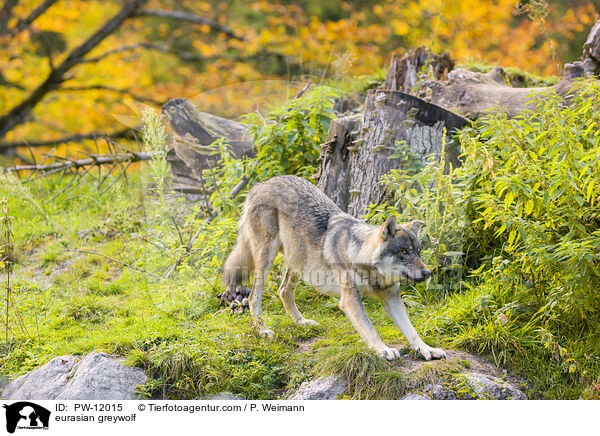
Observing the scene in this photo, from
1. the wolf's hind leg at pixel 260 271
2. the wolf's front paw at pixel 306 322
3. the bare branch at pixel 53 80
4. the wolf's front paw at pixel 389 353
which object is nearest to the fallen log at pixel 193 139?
the wolf's hind leg at pixel 260 271

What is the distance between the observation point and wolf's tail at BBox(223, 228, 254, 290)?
5223mm

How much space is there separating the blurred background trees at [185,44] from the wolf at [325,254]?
29.4 ft

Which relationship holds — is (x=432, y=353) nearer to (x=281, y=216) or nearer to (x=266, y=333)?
(x=266, y=333)

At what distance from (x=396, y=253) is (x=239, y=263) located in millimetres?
1730

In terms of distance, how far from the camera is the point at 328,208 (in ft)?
16.1

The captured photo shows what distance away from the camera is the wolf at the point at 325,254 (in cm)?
414

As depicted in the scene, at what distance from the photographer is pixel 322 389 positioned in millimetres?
3986

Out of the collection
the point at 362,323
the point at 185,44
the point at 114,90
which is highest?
the point at 185,44

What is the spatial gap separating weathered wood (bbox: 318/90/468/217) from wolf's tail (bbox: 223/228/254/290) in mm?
1281

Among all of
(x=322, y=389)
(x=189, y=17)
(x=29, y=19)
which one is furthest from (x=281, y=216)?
(x=29, y=19)
